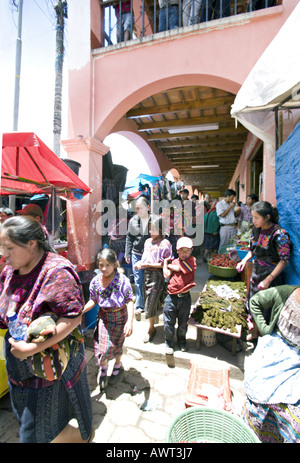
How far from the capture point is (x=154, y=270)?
3357mm

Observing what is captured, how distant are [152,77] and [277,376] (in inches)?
207

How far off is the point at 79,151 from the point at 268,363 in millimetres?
5078

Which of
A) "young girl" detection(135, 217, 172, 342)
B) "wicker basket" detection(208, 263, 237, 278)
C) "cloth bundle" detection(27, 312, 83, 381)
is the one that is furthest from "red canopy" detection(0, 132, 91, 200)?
"wicker basket" detection(208, 263, 237, 278)

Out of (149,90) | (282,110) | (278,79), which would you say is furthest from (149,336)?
(149,90)

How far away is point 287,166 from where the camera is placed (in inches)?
103

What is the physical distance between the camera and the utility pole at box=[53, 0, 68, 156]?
975 centimetres

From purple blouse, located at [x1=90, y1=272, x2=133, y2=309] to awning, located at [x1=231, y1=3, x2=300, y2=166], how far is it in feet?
7.86

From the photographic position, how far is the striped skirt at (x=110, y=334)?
241cm

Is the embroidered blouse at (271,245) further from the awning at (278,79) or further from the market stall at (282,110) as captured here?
the awning at (278,79)

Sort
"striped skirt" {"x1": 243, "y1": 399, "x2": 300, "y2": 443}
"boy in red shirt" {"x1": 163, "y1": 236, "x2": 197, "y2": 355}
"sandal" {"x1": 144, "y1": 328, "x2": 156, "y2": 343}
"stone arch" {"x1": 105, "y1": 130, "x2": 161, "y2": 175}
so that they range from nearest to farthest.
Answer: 1. "striped skirt" {"x1": 243, "y1": 399, "x2": 300, "y2": 443}
2. "boy in red shirt" {"x1": 163, "y1": 236, "x2": 197, "y2": 355}
3. "sandal" {"x1": 144, "y1": 328, "x2": 156, "y2": 343}
4. "stone arch" {"x1": 105, "y1": 130, "x2": 161, "y2": 175}

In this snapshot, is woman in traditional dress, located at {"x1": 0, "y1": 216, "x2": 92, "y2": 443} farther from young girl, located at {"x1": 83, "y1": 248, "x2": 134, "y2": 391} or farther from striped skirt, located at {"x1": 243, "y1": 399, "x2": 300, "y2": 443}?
striped skirt, located at {"x1": 243, "y1": 399, "x2": 300, "y2": 443}

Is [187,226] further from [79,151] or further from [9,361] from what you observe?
[9,361]

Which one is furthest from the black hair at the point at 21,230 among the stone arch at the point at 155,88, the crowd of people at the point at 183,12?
the crowd of people at the point at 183,12
